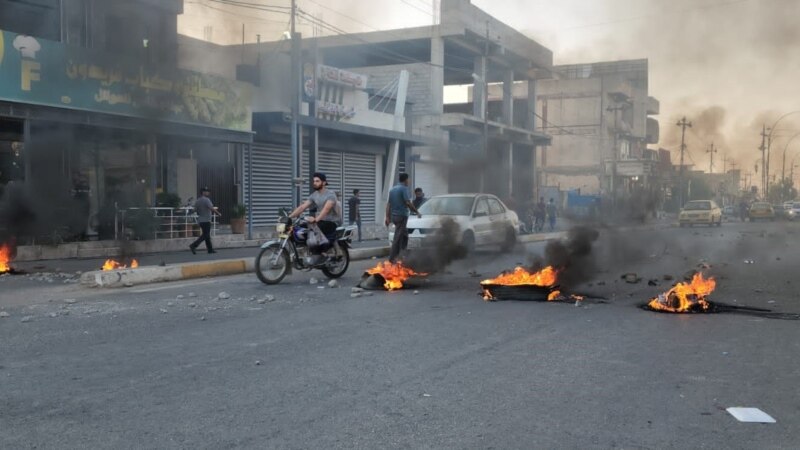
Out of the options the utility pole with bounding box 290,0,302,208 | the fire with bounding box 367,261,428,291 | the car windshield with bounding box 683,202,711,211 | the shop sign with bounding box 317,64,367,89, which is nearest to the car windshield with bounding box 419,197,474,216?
the utility pole with bounding box 290,0,302,208

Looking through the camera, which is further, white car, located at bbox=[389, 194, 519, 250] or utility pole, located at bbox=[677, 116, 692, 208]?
utility pole, located at bbox=[677, 116, 692, 208]

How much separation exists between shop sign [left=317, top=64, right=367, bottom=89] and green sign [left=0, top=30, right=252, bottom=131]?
8288mm

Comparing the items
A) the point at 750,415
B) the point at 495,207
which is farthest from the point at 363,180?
the point at 750,415

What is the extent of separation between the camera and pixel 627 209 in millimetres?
13812

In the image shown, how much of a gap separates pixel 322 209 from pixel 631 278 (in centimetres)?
485

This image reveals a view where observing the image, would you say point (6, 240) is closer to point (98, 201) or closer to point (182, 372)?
point (98, 201)

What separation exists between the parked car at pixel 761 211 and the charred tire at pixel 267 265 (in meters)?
34.6

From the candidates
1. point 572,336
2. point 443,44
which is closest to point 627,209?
point 572,336

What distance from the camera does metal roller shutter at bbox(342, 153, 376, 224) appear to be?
27.1m

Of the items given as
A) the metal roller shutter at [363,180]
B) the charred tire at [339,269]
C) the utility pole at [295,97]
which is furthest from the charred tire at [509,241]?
the metal roller shutter at [363,180]

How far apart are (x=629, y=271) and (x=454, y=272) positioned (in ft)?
9.64

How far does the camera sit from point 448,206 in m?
15.6

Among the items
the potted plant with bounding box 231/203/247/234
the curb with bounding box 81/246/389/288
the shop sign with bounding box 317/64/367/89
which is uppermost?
the shop sign with bounding box 317/64/367/89

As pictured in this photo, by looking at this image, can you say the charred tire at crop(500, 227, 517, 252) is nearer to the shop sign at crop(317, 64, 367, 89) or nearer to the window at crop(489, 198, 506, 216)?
the window at crop(489, 198, 506, 216)
